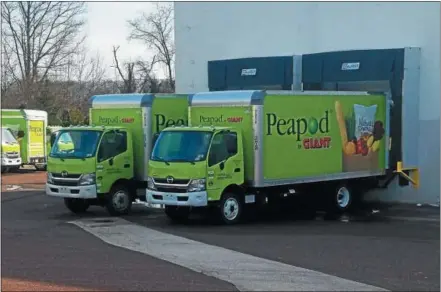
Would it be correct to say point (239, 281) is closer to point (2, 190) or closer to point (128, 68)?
point (2, 190)

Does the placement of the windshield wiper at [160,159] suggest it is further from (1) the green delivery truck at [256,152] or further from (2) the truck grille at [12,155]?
(2) the truck grille at [12,155]

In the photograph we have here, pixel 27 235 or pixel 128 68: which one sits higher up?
pixel 128 68

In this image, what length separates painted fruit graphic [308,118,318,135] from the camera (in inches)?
770

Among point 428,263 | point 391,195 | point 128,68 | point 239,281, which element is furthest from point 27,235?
point 128,68

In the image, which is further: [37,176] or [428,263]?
[37,176]

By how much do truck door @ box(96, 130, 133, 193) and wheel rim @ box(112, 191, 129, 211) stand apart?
1.09ft

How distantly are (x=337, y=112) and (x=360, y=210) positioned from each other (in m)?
3.17

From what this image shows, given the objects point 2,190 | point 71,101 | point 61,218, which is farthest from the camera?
point 71,101

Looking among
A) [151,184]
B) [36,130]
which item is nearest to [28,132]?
[36,130]

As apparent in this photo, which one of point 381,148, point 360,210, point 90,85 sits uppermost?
point 90,85

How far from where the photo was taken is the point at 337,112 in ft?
66.8

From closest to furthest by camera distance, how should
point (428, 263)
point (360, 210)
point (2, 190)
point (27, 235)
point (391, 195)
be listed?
point (428, 263) < point (27, 235) < point (360, 210) < point (391, 195) < point (2, 190)

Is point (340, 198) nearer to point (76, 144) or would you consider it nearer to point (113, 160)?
point (113, 160)

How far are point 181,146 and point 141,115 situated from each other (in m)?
3.05
